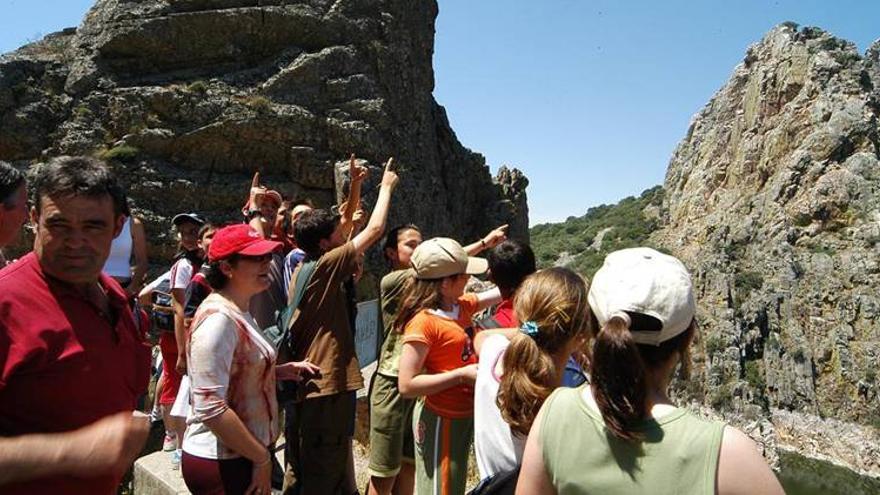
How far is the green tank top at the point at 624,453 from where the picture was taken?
1.33 m

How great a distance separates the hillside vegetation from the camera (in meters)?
108

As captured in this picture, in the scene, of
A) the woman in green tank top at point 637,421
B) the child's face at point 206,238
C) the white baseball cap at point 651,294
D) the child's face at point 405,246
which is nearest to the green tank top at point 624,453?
the woman in green tank top at point 637,421

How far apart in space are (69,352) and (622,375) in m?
1.46

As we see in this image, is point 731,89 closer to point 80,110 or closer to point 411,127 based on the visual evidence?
point 411,127

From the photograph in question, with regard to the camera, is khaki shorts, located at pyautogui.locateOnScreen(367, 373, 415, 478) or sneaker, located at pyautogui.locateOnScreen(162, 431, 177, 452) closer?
khaki shorts, located at pyautogui.locateOnScreen(367, 373, 415, 478)

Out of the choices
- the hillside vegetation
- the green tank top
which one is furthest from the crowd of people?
the hillside vegetation

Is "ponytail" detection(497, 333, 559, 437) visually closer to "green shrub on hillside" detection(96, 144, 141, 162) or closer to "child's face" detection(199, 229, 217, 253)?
"child's face" detection(199, 229, 217, 253)

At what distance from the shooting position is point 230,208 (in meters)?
24.3

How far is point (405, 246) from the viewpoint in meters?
3.95

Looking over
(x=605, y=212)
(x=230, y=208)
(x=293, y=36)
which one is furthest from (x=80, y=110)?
(x=605, y=212)

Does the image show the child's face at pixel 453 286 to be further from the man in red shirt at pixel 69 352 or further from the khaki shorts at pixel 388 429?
the man in red shirt at pixel 69 352

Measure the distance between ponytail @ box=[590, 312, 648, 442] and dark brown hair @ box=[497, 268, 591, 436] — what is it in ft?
2.00

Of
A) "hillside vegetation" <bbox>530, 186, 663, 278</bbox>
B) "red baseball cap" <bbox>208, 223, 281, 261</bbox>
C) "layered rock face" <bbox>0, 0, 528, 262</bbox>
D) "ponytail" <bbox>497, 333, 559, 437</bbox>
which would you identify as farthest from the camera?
"hillside vegetation" <bbox>530, 186, 663, 278</bbox>

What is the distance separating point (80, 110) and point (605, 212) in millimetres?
131963
